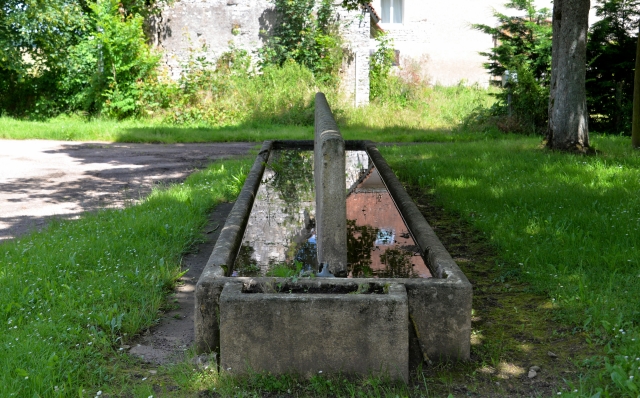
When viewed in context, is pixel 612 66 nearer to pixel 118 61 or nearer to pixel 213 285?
pixel 118 61

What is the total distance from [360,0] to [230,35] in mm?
8092

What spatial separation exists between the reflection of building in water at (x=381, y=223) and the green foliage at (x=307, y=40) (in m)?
10.6

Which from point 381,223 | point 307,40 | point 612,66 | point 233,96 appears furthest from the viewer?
point 307,40

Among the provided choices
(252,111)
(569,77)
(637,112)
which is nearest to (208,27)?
(252,111)

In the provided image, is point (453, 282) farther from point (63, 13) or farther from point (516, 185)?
point (63, 13)

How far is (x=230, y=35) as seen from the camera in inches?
734

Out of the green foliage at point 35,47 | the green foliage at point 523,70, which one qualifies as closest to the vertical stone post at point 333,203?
the green foliage at point 523,70

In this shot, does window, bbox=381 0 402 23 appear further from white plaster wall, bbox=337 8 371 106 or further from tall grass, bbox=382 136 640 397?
tall grass, bbox=382 136 640 397

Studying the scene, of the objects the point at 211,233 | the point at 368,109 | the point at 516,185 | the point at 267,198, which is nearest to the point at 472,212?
the point at 516,185

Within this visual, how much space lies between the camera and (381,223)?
6184 millimetres

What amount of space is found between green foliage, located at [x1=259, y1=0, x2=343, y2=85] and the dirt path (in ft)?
16.5

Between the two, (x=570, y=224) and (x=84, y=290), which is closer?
(x=84, y=290)

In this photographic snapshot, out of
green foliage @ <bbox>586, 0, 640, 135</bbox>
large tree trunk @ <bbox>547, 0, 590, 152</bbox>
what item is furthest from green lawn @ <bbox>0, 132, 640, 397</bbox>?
green foliage @ <bbox>586, 0, 640, 135</bbox>

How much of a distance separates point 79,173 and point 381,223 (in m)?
6.33
